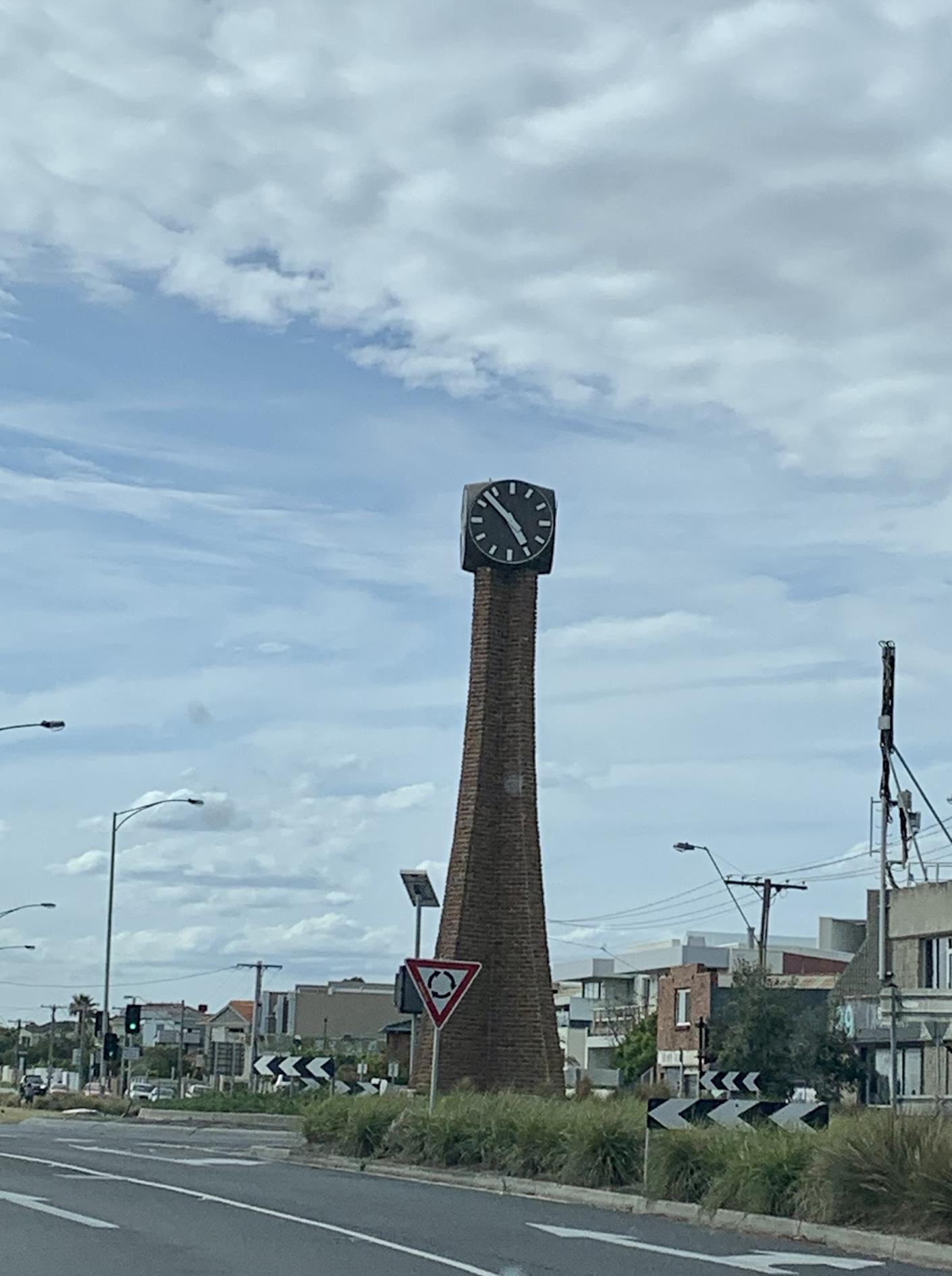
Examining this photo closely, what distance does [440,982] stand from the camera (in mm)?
27703

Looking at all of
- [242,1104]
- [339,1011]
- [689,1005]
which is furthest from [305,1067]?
[339,1011]

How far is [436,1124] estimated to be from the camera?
85.0 feet

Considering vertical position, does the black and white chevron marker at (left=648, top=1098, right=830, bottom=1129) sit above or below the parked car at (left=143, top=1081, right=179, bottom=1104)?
above

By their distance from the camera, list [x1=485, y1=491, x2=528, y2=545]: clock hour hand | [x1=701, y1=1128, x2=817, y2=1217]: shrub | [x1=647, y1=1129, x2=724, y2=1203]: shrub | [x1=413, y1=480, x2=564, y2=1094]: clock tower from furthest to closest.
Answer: [x1=485, y1=491, x2=528, y2=545]: clock hour hand → [x1=413, y1=480, x2=564, y2=1094]: clock tower → [x1=647, y1=1129, x2=724, y2=1203]: shrub → [x1=701, y1=1128, x2=817, y2=1217]: shrub

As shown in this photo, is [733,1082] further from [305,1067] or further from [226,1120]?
[226,1120]

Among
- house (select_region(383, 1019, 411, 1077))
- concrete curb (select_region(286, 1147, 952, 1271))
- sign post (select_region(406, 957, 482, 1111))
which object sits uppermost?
sign post (select_region(406, 957, 482, 1111))

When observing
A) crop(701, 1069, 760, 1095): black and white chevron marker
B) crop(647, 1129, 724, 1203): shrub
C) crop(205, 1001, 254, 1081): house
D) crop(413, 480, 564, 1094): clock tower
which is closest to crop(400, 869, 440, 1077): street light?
crop(413, 480, 564, 1094): clock tower

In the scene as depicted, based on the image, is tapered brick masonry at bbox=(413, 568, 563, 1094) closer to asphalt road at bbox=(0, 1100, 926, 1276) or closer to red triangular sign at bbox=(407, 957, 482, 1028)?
red triangular sign at bbox=(407, 957, 482, 1028)

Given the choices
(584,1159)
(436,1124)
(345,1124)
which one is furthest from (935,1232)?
(345,1124)

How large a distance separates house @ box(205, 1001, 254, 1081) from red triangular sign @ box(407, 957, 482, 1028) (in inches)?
3189

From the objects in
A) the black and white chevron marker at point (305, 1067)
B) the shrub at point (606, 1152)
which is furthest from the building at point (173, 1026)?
the shrub at point (606, 1152)

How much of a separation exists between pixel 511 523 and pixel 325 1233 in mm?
28916

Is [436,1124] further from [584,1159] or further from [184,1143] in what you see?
[184,1143]

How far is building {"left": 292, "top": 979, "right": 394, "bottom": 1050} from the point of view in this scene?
461 ft
